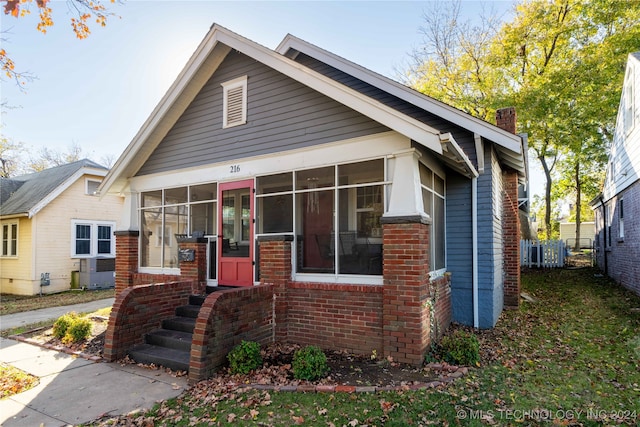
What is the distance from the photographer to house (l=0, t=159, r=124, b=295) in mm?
14266

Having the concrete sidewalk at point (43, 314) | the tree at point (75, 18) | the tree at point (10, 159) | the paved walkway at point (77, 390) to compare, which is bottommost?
the concrete sidewalk at point (43, 314)

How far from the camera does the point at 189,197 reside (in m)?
8.17

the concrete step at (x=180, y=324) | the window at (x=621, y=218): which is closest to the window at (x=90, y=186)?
the concrete step at (x=180, y=324)

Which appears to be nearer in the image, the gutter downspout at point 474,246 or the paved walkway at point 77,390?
the paved walkway at point 77,390

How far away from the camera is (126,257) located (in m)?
8.66

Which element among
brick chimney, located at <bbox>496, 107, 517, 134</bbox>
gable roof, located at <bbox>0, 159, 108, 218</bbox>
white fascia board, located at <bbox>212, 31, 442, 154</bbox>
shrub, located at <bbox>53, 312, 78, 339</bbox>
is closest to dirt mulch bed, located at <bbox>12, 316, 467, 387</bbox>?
shrub, located at <bbox>53, 312, 78, 339</bbox>

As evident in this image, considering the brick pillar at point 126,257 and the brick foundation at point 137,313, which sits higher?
the brick pillar at point 126,257

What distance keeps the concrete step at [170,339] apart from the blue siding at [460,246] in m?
5.27

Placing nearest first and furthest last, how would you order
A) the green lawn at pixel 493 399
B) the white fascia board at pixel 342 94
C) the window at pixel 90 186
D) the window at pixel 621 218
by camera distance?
1. the green lawn at pixel 493 399
2. the white fascia board at pixel 342 94
3. the window at pixel 621 218
4. the window at pixel 90 186

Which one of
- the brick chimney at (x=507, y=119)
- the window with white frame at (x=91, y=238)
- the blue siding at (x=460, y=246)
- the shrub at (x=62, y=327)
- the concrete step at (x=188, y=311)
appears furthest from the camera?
the window with white frame at (x=91, y=238)

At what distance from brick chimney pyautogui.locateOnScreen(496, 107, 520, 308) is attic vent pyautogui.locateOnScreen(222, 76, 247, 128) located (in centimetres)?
640

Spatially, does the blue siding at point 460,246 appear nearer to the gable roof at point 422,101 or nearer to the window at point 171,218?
the gable roof at point 422,101

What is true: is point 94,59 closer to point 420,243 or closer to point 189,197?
point 189,197

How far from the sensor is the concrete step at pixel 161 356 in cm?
546
